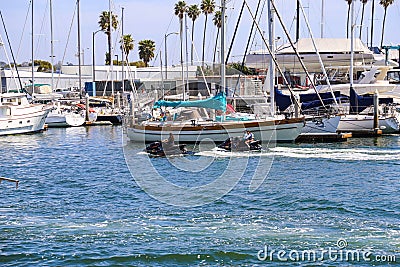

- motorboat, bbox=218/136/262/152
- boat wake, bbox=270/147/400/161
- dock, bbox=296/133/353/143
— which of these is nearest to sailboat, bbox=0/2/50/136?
motorboat, bbox=218/136/262/152

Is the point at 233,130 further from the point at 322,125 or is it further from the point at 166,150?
the point at 322,125

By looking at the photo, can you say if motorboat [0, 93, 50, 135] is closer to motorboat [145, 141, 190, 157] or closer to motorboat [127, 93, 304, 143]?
motorboat [127, 93, 304, 143]

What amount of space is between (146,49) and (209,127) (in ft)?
266

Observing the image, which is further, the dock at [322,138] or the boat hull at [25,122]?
the boat hull at [25,122]

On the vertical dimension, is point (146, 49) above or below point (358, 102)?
above

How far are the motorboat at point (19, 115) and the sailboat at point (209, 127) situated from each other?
13.7 metres

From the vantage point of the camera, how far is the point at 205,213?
2305 centimetres

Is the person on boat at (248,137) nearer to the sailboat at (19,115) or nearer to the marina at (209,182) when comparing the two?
the marina at (209,182)

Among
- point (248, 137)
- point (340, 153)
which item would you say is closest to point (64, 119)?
point (248, 137)

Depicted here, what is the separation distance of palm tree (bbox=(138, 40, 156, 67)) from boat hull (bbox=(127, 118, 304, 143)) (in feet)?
259

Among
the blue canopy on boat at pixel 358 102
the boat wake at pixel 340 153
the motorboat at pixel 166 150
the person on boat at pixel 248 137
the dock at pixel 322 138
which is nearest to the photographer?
the boat wake at pixel 340 153

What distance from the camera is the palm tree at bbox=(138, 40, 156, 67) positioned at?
122375 millimetres

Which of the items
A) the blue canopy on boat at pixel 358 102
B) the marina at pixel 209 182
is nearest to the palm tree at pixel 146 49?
the marina at pixel 209 182

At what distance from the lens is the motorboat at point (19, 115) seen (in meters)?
55.9
